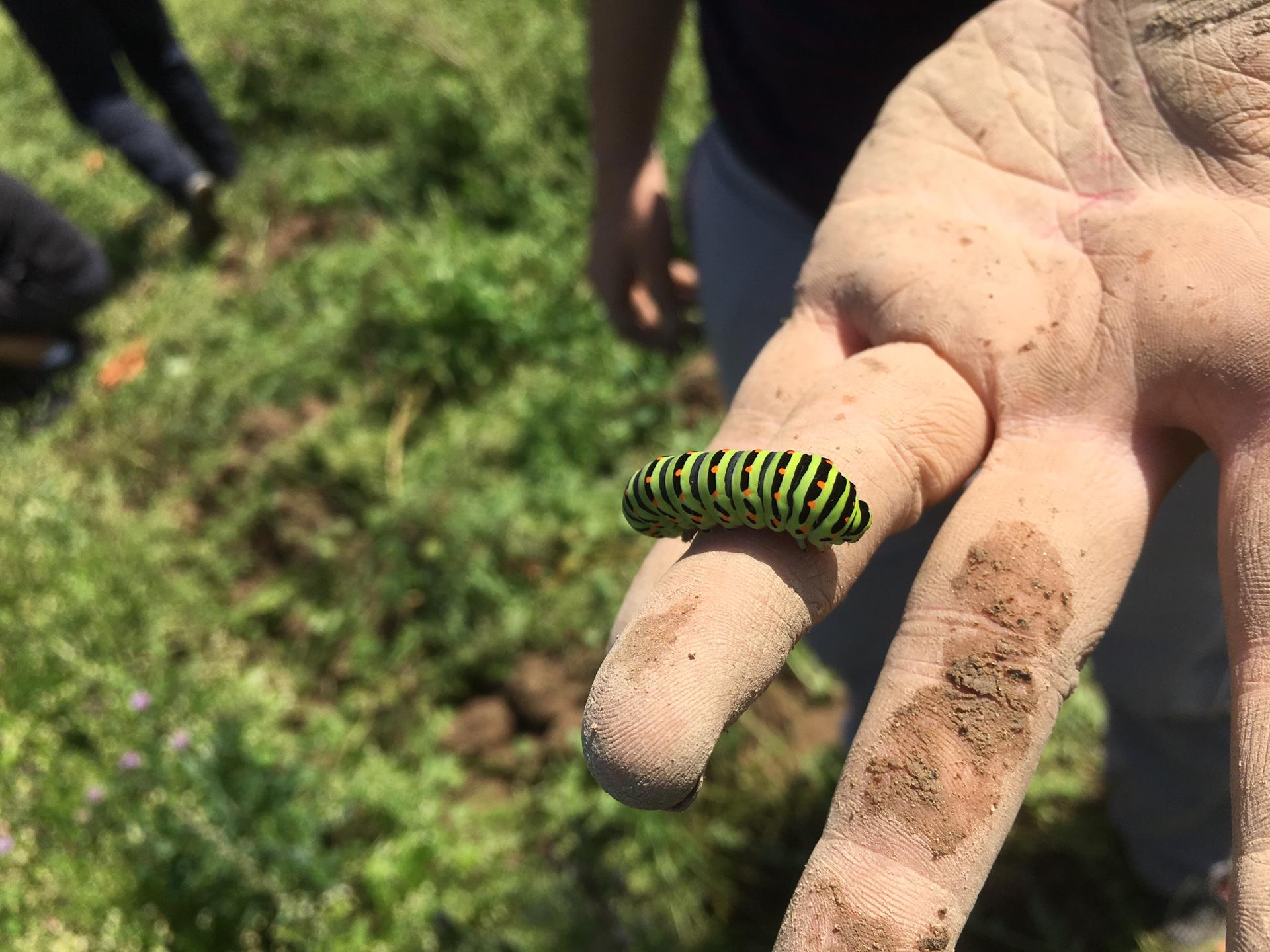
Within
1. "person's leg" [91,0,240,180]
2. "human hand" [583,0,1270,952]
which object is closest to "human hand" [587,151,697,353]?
"human hand" [583,0,1270,952]

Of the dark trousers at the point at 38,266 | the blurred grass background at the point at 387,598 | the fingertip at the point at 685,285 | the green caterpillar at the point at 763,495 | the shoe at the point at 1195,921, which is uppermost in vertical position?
the green caterpillar at the point at 763,495

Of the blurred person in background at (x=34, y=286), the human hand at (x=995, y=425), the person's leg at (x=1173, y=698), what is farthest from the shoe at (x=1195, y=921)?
the blurred person in background at (x=34, y=286)

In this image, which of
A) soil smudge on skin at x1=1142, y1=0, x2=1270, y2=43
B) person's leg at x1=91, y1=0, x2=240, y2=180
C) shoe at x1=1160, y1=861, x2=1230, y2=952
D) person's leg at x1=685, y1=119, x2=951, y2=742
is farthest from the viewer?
person's leg at x1=91, y1=0, x2=240, y2=180

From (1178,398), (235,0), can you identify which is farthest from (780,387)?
(235,0)

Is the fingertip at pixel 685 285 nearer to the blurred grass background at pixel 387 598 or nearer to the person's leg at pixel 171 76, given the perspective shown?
the blurred grass background at pixel 387 598

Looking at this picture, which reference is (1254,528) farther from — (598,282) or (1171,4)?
(598,282)

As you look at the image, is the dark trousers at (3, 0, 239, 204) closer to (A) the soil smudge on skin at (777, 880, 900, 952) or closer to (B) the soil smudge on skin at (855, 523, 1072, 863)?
(B) the soil smudge on skin at (855, 523, 1072, 863)
